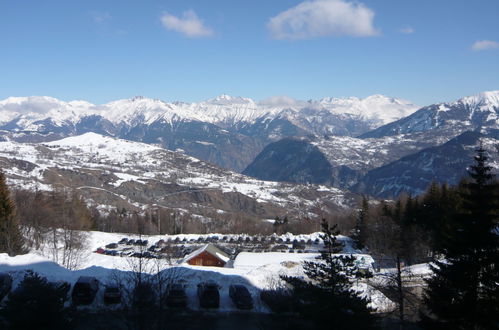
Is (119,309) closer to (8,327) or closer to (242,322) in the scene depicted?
(242,322)

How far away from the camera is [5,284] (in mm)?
23562

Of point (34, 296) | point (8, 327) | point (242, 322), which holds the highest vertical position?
point (34, 296)

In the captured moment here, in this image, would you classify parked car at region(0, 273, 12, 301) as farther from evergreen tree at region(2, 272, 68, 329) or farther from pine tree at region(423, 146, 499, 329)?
pine tree at region(423, 146, 499, 329)

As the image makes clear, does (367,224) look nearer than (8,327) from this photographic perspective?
No

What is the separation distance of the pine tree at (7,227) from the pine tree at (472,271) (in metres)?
36.2

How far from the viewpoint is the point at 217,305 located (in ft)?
80.9

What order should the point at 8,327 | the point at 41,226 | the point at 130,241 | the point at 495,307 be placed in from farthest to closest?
the point at 130,241 < the point at 41,226 < the point at 495,307 < the point at 8,327

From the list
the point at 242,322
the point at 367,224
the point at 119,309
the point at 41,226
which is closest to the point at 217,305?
the point at 242,322

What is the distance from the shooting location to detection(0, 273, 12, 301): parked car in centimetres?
2080

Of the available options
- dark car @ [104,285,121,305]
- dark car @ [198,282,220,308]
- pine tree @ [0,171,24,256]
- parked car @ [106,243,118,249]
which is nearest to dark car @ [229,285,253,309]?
dark car @ [198,282,220,308]

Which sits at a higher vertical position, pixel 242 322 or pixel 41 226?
pixel 41 226

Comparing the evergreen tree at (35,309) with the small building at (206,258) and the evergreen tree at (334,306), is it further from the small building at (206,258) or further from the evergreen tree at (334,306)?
the small building at (206,258)

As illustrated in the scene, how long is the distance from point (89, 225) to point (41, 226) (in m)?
31.6

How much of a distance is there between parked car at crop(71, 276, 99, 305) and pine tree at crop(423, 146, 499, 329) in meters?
16.8
